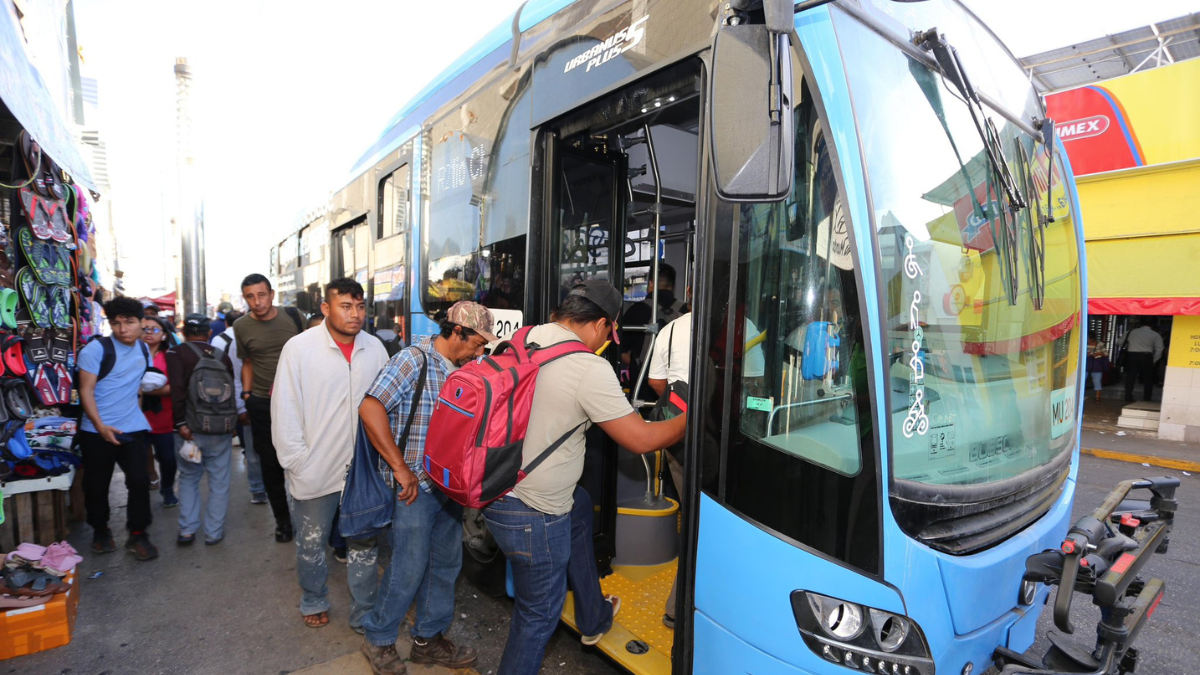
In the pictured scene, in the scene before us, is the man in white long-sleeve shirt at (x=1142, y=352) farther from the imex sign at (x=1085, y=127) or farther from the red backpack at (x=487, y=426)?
the red backpack at (x=487, y=426)

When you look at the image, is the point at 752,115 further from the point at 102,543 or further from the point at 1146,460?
the point at 1146,460

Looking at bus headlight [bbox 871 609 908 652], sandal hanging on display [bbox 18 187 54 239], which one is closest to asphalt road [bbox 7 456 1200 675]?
bus headlight [bbox 871 609 908 652]

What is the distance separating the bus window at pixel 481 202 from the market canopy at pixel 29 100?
197 centimetres

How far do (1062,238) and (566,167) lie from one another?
2.40 m

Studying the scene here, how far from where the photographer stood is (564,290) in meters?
3.36

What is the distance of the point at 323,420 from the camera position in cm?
332

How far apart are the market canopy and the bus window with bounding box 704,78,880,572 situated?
9.36 feet

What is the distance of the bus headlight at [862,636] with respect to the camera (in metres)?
1.78

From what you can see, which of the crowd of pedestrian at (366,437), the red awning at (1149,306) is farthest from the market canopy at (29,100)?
the red awning at (1149,306)

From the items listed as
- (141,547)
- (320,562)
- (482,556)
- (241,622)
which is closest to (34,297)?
(141,547)

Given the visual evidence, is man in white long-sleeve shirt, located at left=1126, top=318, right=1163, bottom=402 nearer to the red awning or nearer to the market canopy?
the red awning

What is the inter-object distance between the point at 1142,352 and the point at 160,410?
16742 millimetres

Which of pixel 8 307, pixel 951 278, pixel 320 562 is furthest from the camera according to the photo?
pixel 8 307

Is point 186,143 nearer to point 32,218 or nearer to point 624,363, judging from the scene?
point 32,218
